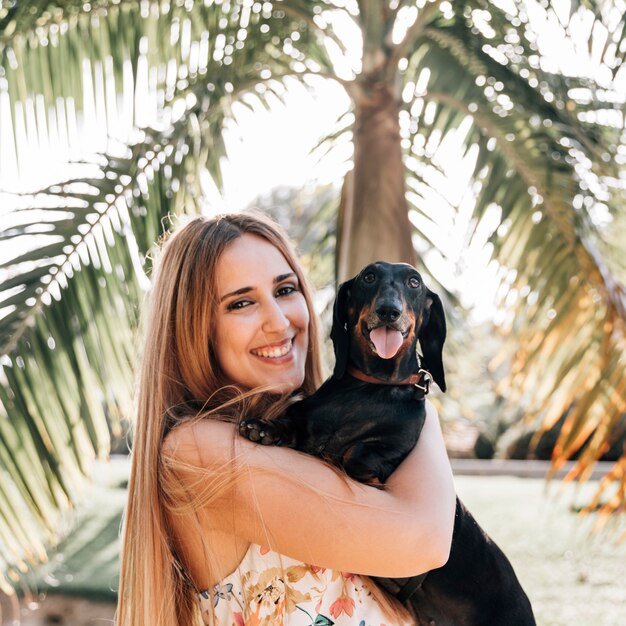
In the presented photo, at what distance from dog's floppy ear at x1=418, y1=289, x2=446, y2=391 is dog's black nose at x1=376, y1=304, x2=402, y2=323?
9.1 inches

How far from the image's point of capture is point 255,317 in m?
Result: 2.03

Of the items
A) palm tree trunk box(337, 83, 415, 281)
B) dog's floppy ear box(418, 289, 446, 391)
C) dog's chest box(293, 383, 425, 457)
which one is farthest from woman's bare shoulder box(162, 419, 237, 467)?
palm tree trunk box(337, 83, 415, 281)

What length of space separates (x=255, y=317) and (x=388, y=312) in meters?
0.35

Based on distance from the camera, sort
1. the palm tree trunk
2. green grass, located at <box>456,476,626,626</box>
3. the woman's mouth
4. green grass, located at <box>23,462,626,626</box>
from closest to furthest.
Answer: the woman's mouth, the palm tree trunk, green grass, located at <box>456,476,626,626</box>, green grass, located at <box>23,462,626,626</box>

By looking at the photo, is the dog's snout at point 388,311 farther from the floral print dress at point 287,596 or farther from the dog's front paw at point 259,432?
the floral print dress at point 287,596

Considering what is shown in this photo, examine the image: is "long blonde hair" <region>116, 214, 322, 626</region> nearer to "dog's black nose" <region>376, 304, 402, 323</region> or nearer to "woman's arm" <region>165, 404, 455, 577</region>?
"woman's arm" <region>165, 404, 455, 577</region>

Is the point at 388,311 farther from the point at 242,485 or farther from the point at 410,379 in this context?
the point at 242,485

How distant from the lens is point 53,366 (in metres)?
2.76

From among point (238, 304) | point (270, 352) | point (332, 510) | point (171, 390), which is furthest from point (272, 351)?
point (332, 510)

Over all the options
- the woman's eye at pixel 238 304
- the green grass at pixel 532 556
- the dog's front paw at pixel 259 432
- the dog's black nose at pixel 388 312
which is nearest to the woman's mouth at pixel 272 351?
the woman's eye at pixel 238 304

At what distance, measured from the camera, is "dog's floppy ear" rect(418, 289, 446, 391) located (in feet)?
6.82

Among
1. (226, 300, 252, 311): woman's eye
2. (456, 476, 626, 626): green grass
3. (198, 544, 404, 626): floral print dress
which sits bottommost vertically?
(456, 476, 626, 626): green grass

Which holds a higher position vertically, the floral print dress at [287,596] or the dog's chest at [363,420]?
the dog's chest at [363,420]

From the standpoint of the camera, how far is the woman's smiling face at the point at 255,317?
203 centimetres
